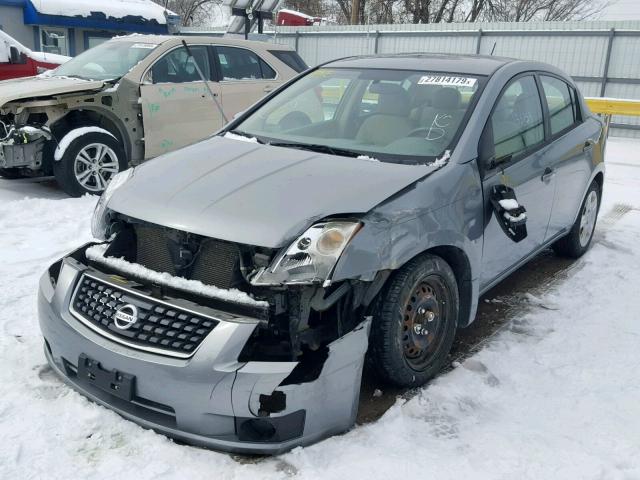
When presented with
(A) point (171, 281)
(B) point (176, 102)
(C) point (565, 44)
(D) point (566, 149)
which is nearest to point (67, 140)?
(B) point (176, 102)

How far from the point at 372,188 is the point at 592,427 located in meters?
1.52

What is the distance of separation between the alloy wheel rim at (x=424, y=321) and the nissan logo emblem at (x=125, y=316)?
1.22 meters

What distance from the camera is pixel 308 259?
8.64ft

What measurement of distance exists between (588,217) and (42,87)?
5.53m

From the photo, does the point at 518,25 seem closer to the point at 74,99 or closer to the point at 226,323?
the point at 74,99

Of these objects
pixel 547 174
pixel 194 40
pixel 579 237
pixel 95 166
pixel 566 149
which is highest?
pixel 194 40

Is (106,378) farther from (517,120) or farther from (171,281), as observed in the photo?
(517,120)

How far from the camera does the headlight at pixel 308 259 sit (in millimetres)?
2615

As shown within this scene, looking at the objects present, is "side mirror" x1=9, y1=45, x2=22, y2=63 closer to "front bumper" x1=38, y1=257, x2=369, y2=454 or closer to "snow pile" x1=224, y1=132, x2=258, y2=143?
"snow pile" x1=224, y1=132, x2=258, y2=143

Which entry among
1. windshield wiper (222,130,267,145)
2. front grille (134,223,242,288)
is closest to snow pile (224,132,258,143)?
windshield wiper (222,130,267,145)

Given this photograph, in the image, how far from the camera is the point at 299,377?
2559 millimetres

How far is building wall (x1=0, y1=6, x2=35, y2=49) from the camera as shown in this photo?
2212 centimetres

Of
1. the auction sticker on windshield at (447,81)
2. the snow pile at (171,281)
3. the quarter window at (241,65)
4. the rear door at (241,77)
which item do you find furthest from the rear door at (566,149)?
the quarter window at (241,65)

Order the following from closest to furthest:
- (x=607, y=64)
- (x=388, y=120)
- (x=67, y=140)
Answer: (x=388, y=120)
(x=67, y=140)
(x=607, y=64)
